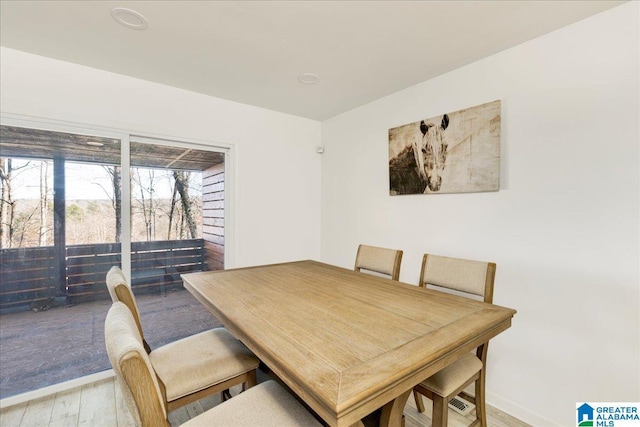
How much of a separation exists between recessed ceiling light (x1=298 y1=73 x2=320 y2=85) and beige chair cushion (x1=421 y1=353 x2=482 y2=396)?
2243mm

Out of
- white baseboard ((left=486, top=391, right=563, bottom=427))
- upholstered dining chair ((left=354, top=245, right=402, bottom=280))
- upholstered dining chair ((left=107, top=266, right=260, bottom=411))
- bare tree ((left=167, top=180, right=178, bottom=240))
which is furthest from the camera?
bare tree ((left=167, top=180, right=178, bottom=240))

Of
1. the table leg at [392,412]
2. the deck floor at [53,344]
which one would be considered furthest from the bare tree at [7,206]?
the table leg at [392,412]

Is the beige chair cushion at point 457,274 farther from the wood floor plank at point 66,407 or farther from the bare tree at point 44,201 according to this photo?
the bare tree at point 44,201

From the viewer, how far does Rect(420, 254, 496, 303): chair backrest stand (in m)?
1.58

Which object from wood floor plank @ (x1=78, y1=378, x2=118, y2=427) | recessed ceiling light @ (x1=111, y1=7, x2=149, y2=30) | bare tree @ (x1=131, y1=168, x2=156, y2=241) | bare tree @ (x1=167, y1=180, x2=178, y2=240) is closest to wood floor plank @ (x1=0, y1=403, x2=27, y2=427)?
wood floor plank @ (x1=78, y1=378, x2=118, y2=427)

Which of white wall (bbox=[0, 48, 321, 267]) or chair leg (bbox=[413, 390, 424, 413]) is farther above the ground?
white wall (bbox=[0, 48, 321, 267])

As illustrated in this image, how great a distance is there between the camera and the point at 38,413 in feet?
6.21

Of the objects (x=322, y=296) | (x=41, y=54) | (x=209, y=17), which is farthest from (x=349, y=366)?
(x=41, y=54)

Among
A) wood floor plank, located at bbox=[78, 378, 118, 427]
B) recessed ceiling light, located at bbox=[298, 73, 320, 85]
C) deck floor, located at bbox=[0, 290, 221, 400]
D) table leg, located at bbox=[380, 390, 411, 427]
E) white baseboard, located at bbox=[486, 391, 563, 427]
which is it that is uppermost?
recessed ceiling light, located at bbox=[298, 73, 320, 85]

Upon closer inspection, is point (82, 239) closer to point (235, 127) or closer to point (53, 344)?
point (53, 344)

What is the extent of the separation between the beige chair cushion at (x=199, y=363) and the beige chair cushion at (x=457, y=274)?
1.17m

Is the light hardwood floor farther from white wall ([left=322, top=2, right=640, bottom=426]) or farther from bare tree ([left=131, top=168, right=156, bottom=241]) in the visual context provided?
bare tree ([left=131, top=168, right=156, bottom=241])

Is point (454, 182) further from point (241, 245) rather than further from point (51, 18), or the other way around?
point (51, 18)

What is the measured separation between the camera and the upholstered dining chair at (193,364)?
1.28 meters
